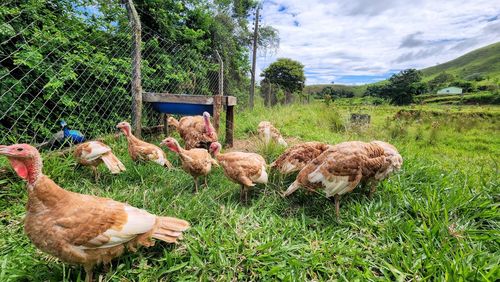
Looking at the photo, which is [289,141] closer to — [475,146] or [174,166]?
[174,166]

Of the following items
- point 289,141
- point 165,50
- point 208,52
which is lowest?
point 289,141

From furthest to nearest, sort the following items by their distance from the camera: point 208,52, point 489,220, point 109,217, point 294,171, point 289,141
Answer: point 208,52 < point 289,141 < point 294,171 < point 489,220 < point 109,217

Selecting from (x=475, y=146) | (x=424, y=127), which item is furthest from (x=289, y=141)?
(x=475, y=146)

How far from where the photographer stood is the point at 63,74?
3580 mm

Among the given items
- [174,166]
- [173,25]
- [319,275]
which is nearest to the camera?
[319,275]

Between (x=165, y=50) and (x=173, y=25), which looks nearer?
(x=165, y=50)

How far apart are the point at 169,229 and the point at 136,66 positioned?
3.43 meters

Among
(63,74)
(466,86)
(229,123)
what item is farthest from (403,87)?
(63,74)

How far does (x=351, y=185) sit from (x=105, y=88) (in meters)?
4.27

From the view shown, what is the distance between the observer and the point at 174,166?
3977 millimetres

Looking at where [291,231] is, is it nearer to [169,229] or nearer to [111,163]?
[169,229]

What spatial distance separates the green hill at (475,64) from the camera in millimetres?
69250

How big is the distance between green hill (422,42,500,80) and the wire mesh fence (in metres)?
Result: 82.8

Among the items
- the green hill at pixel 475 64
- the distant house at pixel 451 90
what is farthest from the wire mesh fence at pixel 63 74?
the green hill at pixel 475 64
